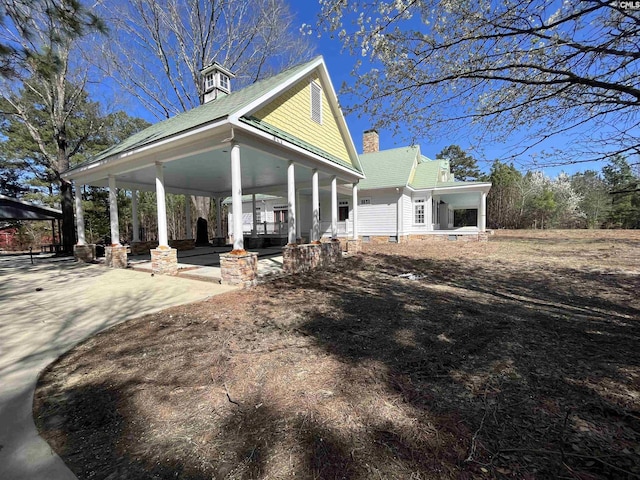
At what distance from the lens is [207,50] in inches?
645

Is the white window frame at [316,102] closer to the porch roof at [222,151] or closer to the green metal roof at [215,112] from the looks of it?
the porch roof at [222,151]

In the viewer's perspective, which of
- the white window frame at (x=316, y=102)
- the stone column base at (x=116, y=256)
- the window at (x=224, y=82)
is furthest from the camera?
the window at (x=224, y=82)

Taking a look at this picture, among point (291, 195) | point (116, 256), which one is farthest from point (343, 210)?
point (116, 256)

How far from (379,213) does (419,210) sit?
9.25 ft

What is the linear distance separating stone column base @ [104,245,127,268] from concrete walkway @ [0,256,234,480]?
20.0 inches

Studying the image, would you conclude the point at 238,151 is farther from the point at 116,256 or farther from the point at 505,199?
the point at 505,199

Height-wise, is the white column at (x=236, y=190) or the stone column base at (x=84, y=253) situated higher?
the white column at (x=236, y=190)

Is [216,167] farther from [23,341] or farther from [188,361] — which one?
[188,361]

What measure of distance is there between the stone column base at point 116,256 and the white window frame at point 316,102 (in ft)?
25.6

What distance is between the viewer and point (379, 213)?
17.0m

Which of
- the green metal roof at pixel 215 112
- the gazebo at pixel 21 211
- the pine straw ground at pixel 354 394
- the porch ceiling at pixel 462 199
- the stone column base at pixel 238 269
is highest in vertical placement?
the green metal roof at pixel 215 112

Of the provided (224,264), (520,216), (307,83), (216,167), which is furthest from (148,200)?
(520,216)

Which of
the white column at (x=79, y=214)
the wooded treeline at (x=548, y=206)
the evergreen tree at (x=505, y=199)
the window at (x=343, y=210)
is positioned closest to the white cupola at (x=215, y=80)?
the white column at (x=79, y=214)

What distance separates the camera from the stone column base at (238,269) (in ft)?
20.4
